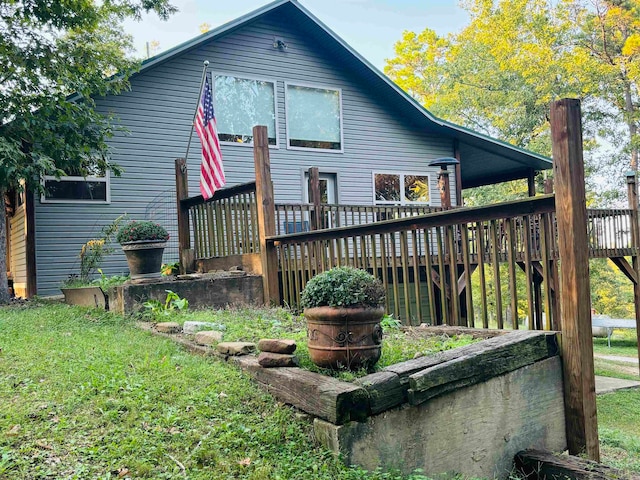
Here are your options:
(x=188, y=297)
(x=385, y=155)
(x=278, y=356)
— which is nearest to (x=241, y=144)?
(x=385, y=155)

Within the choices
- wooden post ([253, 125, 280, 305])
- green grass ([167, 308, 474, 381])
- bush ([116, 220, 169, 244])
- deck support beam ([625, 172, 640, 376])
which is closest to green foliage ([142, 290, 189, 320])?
green grass ([167, 308, 474, 381])

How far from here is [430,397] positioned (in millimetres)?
2854

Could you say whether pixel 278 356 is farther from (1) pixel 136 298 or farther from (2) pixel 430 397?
(1) pixel 136 298

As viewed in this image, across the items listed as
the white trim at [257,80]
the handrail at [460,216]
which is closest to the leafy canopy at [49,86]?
the white trim at [257,80]

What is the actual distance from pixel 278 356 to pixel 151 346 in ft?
4.71

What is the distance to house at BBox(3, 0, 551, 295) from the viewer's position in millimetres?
9859

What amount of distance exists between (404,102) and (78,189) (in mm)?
7959

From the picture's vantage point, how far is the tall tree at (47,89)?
776cm

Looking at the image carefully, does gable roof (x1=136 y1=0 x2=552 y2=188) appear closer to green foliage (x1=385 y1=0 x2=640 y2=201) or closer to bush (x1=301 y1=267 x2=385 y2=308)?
green foliage (x1=385 y1=0 x2=640 y2=201)

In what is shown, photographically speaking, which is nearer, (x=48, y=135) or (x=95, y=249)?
(x=48, y=135)

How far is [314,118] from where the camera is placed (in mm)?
12648

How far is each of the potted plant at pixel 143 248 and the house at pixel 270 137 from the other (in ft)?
12.8

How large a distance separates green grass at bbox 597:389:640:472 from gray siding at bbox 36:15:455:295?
6.88m

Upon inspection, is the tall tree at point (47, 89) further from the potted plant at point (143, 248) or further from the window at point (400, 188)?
the window at point (400, 188)
